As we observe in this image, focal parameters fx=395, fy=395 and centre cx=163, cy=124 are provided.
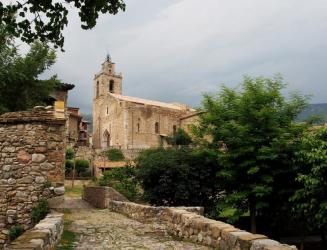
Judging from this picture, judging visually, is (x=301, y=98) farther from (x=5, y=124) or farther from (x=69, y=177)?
(x=69, y=177)

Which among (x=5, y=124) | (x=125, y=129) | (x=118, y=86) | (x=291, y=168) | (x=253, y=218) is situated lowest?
(x=253, y=218)

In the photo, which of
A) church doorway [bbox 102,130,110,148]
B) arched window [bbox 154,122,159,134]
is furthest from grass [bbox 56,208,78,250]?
church doorway [bbox 102,130,110,148]

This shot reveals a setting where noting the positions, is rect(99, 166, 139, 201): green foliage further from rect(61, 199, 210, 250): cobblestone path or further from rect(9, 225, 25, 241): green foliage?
rect(9, 225, 25, 241): green foliage

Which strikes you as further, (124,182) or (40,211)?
(124,182)

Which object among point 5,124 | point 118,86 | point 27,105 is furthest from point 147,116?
point 5,124

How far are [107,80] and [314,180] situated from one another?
217 feet

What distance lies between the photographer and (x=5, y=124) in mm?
9148

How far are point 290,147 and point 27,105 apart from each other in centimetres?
1243

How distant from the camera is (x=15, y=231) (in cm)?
866

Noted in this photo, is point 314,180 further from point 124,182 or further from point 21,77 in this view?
point 21,77

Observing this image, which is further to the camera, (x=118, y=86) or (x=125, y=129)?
(x=118, y=86)

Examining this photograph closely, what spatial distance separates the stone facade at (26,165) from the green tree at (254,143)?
28.2 ft

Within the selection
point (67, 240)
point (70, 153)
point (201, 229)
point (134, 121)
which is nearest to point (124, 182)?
point (67, 240)

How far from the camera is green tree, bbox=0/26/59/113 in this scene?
19.0 meters
